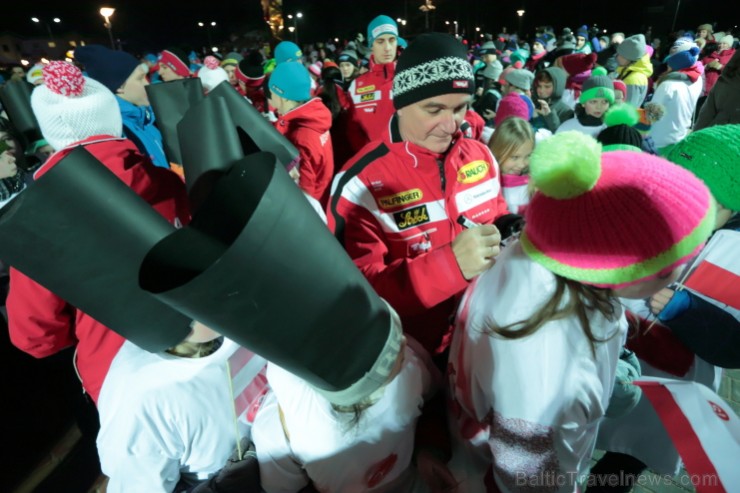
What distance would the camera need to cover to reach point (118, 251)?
0.95 meters

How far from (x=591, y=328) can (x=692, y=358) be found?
122cm

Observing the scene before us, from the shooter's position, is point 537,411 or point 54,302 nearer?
point 537,411

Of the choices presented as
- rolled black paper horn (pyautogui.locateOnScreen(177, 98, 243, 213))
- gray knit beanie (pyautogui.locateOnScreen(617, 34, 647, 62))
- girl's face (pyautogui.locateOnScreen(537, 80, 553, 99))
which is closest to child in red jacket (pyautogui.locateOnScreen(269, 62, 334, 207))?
rolled black paper horn (pyautogui.locateOnScreen(177, 98, 243, 213))

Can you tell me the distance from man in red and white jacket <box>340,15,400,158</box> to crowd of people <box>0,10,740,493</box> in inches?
102

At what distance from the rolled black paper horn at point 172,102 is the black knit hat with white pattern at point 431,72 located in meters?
1.59

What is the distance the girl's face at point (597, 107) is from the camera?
446cm

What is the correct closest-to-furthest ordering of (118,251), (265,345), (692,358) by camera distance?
(265,345)
(118,251)
(692,358)

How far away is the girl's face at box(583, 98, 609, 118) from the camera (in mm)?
4465

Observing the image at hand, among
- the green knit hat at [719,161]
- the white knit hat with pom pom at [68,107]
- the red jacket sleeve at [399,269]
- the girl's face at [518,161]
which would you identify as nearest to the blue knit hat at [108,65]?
the white knit hat with pom pom at [68,107]

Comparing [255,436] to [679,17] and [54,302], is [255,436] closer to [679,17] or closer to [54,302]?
[54,302]

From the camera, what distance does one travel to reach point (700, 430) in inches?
60.3

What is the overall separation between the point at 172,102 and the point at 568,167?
109 inches

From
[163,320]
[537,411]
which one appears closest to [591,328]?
[537,411]

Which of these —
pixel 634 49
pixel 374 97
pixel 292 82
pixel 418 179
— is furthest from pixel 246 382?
pixel 634 49
